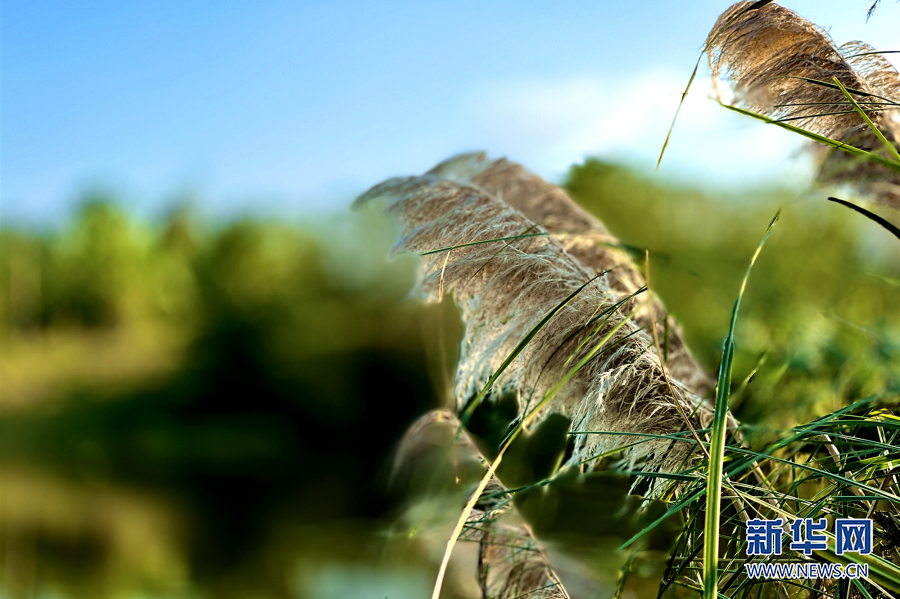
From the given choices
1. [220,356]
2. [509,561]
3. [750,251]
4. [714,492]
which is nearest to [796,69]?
[714,492]

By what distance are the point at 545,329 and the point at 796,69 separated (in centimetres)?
79

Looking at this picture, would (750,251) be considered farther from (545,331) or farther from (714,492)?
(714,492)

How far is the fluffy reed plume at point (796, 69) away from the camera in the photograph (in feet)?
3.88

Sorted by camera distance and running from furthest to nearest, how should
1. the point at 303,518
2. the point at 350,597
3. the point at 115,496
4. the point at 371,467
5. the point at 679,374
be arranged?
the point at 371,467 → the point at 115,496 → the point at 303,518 → the point at 350,597 → the point at 679,374

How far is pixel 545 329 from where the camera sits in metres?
0.92

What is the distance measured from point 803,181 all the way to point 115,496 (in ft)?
33.9

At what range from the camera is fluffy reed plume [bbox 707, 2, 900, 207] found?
3.88ft

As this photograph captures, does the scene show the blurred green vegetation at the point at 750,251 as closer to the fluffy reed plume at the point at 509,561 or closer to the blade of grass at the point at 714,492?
the blade of grass at the point at 714,492

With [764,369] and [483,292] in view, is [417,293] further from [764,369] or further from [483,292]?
[764,369]

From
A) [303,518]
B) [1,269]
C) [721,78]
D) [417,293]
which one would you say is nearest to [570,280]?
[417,293]

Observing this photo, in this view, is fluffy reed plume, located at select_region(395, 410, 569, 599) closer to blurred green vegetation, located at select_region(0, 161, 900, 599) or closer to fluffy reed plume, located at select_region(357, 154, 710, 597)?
fluffy reed plume, located at select_region(357, 154, 710, 597)

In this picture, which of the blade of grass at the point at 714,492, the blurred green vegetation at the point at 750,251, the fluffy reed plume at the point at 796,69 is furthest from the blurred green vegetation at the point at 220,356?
the blade of grass at the point at 714,492

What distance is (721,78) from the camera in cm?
126

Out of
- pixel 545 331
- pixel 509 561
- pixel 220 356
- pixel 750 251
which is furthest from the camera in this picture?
pixel 220 356
